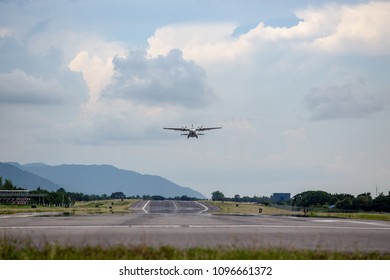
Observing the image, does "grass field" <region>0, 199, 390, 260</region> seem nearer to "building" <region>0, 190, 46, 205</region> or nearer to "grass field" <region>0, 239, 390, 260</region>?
"grass field" <region>0, 239, 390, 260</region>

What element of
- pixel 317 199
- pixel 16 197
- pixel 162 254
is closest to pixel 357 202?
pixel 317 199

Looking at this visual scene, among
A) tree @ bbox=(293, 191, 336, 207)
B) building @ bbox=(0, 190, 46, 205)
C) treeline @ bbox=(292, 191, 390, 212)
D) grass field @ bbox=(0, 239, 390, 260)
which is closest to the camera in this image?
grass field @ bbox=(0, 239, 390, 260)

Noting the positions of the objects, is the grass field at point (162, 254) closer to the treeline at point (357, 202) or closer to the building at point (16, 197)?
the treeline at point (357, 202)

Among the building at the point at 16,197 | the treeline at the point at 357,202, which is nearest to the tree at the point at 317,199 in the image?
the treeline at the point at 357,202

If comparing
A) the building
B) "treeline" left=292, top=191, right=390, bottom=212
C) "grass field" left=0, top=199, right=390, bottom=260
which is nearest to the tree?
"treeline" left=292, top=191, right=390, bottom=212

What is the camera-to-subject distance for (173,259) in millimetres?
16266

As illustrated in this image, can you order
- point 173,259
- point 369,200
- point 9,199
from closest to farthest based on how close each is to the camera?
point 173,259 < point 369,200 < point 9,199

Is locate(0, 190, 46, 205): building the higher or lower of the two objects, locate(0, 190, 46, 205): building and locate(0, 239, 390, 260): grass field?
the higher

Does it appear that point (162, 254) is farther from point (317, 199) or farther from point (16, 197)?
point (16, 197)

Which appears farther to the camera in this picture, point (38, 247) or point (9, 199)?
point (9, 199)
